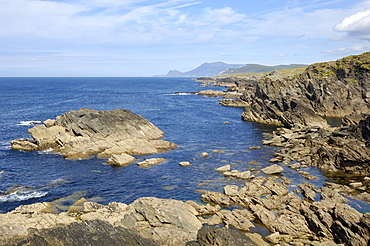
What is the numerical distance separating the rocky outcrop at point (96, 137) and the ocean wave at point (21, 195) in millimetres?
17541

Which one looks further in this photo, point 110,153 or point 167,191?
point 110,153

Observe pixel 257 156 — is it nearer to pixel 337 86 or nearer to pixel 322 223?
pixel 322 223

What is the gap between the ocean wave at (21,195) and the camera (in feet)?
148

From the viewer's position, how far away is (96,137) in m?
75.4

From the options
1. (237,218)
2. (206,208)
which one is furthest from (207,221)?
(237,218)

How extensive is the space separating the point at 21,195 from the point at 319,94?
373ft

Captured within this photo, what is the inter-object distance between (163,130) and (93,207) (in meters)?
56.7

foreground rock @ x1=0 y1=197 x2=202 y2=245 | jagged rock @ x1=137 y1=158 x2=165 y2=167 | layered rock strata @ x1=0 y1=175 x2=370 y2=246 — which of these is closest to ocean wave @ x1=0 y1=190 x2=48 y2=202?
layered rock strata @ x1=0 y1=175 x2=370 y2=246

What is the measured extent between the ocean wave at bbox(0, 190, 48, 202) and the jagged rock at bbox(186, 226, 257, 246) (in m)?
29.5

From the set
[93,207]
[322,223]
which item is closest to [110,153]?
[93,207]

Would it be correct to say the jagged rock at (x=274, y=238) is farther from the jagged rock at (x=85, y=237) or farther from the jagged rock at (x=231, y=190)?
the jagged rock at (x=85, y=237)

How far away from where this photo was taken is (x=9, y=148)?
73.4 m

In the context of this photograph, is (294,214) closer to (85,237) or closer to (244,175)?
(244,175)

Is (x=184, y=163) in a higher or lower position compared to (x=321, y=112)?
lower
